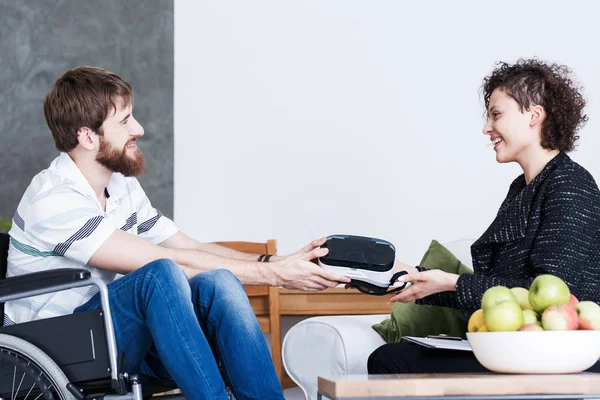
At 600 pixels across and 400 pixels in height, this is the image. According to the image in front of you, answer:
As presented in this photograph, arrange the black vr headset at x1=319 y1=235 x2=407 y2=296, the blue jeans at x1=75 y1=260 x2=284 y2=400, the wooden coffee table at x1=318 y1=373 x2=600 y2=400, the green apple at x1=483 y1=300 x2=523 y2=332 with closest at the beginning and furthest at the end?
the wooden coffee table at x1=318 y1=373 x2=600 y2=400
the green apple at x1=483 y1=300 x2=523 y2=332
the blue jeans at x1=75 y1=260 x2=284 y2=400
the black vr headset at x1=319 y1=235 x2=407 y2=296

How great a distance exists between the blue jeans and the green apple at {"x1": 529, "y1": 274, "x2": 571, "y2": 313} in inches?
27.0

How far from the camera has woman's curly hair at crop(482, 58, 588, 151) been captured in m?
2.11

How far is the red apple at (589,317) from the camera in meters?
1.40

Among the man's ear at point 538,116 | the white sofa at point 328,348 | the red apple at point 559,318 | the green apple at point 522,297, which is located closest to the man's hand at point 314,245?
the white sofa at point 328,348

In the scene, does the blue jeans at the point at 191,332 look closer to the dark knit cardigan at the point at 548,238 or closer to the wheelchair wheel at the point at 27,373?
the wheelchair wheel at the point at 27,373

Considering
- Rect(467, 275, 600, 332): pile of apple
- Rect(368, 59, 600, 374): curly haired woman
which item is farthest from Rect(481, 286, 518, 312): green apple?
Rect(368, 59, 600, 374): curly haired woman

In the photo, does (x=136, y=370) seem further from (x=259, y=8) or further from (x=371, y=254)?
(x=259, y=8)

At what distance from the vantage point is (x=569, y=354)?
1386mm

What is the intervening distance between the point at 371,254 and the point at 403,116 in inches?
74.9

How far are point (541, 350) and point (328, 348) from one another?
0.98 m

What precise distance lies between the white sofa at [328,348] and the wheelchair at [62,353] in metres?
0.76

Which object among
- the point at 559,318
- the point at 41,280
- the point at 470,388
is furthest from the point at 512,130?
the point at 41,280

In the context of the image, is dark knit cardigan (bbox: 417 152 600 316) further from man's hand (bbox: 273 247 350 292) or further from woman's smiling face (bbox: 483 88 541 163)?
man's hand (bbox: 273 247 350 292)

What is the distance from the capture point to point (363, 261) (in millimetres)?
2086
